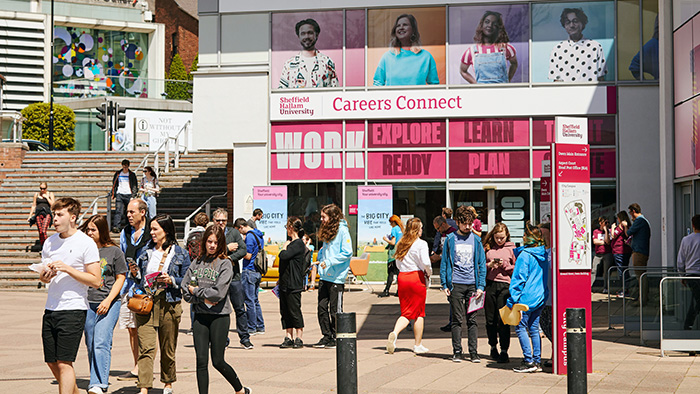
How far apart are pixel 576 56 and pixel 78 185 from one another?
14953 millimetres

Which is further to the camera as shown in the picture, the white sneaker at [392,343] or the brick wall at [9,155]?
the brick wall at [9,155]

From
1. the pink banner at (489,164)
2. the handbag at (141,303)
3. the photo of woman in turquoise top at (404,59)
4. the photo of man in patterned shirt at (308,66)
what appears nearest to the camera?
the handbag at (141,303)

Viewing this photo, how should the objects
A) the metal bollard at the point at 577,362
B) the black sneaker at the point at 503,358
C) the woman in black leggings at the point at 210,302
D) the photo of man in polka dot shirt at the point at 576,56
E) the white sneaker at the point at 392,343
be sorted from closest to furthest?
the metal bollard at the point at 577,362 → the woman in black leggings at the point at 210,302 → the black sneaker at the point at 503,358 → the white sneaker at the point at 392,343 → the photo of man in polka dot shirt at the point at 576,56

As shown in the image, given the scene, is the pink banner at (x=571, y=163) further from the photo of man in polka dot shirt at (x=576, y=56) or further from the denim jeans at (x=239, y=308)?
the photo of man in polka dot shirt at (x=576, y=56)

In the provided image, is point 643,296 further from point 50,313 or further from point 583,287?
point 50,313

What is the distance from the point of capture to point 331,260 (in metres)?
11.9

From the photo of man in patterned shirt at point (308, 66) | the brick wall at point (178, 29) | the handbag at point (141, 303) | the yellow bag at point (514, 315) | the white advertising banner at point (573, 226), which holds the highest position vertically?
the brick wall at point (178, 29)

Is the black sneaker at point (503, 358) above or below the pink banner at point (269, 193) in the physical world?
below

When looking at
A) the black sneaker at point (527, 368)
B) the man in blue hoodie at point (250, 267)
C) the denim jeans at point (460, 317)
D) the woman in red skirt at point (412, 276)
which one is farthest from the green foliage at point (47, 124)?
the black sneaker at point (527, 368)

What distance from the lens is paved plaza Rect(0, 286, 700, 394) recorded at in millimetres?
9234

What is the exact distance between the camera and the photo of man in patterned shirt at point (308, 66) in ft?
74.9

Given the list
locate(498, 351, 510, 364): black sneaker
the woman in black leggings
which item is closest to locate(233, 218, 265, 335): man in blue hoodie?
locate(498, 351, 510, 364): black sneaker

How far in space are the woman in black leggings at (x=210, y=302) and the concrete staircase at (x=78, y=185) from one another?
47.7 ft

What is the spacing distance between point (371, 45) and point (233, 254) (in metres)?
11.9
